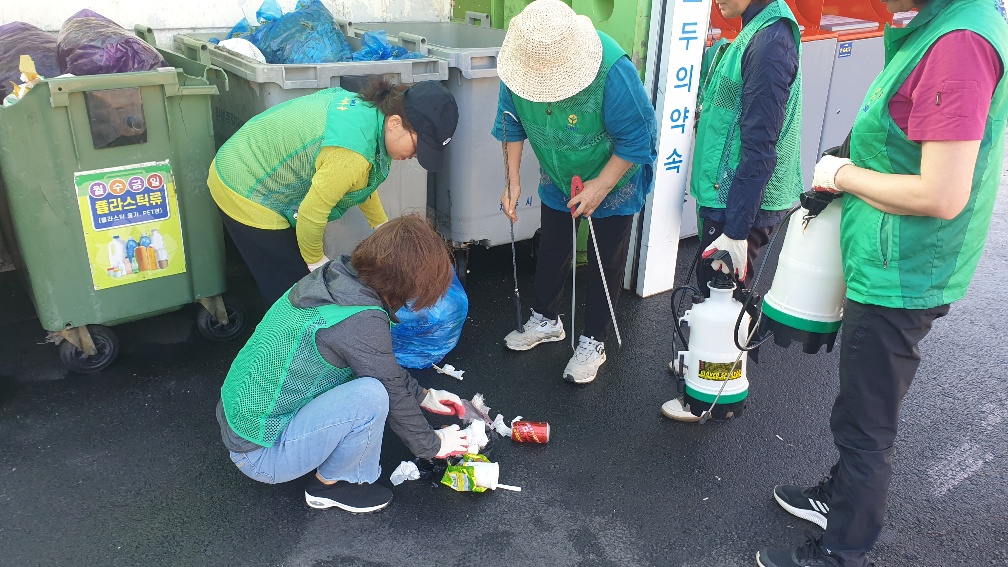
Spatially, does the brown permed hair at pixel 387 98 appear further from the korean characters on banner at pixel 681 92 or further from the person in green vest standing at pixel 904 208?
the korean characters on banner at pixel 681 92

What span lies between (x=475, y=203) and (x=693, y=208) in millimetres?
1678

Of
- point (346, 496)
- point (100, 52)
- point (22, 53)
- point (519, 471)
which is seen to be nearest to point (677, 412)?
point (519, 471)

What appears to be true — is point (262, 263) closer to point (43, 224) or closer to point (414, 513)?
point (43, 224)

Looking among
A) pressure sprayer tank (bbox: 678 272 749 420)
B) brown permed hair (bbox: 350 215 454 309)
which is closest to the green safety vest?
pressure sprayer tank (bbox: 678 272 749 420)

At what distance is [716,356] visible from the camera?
115 inches

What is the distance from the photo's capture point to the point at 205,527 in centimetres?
252

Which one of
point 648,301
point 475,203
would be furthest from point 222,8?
point 648,301

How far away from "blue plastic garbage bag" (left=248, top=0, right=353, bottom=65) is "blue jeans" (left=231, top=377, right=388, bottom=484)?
2.07 metres

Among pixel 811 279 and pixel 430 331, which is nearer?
pixel 811 279

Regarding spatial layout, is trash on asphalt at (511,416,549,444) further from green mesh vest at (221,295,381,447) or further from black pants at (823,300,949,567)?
black pants at (823,300,949,567)

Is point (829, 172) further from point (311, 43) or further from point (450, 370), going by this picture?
point (311, 43)

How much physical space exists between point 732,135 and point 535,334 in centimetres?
145

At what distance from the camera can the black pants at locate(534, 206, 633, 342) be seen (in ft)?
10.8

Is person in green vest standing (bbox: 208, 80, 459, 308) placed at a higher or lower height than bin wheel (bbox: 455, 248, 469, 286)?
higher
